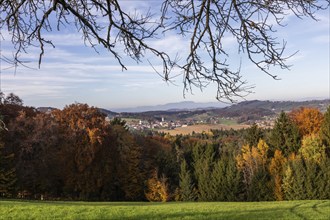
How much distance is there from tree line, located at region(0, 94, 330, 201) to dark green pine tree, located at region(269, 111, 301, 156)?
0.27 m

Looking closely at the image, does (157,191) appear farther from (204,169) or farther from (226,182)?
(226,182)

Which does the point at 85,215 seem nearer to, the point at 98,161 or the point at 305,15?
the point at 305,15

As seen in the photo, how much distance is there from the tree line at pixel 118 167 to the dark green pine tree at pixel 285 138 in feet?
0.88

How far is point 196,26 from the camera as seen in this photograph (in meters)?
4.18

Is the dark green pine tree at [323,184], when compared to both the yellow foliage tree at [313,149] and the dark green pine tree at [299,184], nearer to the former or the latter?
the dark green pine tree at [299,184]

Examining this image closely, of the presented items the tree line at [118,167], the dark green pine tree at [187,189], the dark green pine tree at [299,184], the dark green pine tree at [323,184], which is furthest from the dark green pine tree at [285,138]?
the dark green pine tree at [187,189]

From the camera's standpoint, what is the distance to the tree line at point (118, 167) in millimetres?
32375

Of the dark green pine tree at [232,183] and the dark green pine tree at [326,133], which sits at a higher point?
the dark green pine tree at [326,133]

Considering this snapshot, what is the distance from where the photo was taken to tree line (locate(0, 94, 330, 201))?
3238 centimetres

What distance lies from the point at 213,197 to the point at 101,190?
38.9ft

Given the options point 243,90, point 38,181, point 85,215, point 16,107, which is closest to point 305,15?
point 243,90

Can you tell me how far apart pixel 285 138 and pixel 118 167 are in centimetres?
2268

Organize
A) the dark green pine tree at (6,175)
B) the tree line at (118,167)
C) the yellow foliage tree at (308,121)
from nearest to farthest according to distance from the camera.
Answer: the dark green pine tree at (6,175), the tree line at (118,167), the yellow foliage tree at (308,121)

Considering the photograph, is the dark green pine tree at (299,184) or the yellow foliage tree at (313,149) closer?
the dark green pine tree at (299,184)
